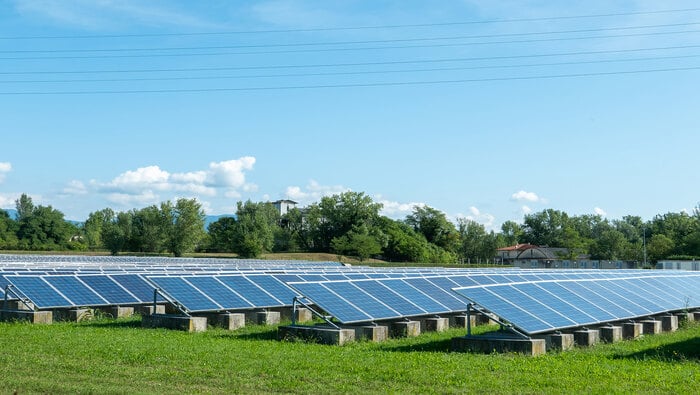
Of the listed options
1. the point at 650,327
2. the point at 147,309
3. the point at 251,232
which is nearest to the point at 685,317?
the point at 650,327

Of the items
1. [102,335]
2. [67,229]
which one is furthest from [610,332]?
[67,229]

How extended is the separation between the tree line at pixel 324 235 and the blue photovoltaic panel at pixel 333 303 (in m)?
78.8

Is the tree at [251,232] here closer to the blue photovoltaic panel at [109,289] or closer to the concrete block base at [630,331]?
the blue photovoltaic panel at [109,289]

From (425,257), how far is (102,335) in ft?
312

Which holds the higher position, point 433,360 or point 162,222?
point 162,222

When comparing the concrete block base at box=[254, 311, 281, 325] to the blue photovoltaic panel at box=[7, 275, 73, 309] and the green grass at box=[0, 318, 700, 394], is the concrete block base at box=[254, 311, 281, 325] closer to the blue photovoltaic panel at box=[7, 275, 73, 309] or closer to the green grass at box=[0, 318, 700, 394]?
the green grass at box=[0, 318, 700, 394]

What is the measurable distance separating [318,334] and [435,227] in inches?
4379

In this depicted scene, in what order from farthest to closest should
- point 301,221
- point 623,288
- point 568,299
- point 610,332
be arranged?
point 301,221 → point 623,288 → point 568,299 → point 610,332

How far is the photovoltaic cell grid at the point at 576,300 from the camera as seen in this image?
18.2 meters

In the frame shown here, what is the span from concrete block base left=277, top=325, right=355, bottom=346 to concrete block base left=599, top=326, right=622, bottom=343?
7.08 m

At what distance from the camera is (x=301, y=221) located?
13450 centimetres

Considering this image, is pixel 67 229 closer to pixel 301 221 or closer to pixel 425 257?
pixel 301 221

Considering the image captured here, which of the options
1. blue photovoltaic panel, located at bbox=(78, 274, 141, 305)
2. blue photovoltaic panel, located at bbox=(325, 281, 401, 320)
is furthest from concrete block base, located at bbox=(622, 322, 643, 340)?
blue photovoltaic panel, located at bbox=(78, 274, 141, 305)

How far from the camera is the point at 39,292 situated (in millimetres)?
23406
